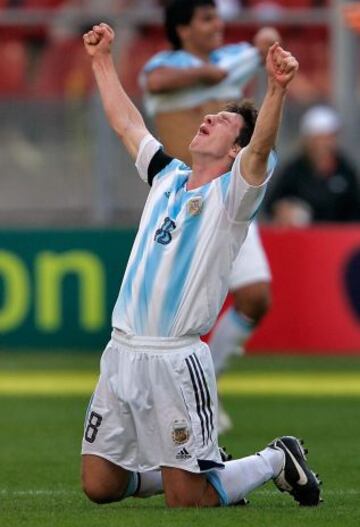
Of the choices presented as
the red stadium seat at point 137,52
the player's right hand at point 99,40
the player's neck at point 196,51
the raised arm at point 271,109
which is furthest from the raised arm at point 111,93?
the red stadium seat at point 137,52

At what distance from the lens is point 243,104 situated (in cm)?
776

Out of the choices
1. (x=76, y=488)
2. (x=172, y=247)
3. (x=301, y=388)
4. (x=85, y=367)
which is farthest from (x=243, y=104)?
(x=85, y=367)

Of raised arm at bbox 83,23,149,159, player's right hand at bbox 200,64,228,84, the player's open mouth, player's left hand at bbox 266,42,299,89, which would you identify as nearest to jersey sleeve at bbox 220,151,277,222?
the player's open mouth

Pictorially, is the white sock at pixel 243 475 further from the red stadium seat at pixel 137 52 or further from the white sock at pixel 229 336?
the red stadium seat at pixel 137 52

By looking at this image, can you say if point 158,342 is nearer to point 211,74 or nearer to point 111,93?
point 111,93

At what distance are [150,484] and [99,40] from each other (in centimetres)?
205

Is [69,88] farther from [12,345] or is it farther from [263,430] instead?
[263,430]

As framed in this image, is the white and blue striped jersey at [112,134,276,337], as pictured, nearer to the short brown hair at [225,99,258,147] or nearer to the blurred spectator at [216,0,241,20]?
the short brown hair at [225,99,258,147]

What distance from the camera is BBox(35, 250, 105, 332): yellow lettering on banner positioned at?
53.4 feet

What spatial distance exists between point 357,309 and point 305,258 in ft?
2.22

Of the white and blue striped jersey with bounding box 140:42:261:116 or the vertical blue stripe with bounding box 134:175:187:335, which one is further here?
the white and blue striped jersey with bounding box 140:42:261:116

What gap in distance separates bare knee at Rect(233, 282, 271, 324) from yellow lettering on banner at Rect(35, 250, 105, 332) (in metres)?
5.26

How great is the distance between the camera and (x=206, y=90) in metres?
11.2

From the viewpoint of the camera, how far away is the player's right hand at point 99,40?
26.6 feet
